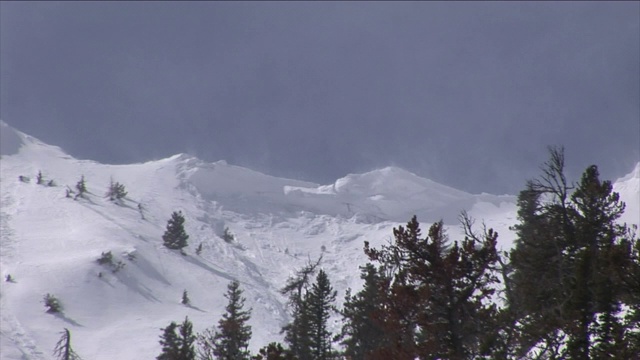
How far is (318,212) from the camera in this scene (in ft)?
371

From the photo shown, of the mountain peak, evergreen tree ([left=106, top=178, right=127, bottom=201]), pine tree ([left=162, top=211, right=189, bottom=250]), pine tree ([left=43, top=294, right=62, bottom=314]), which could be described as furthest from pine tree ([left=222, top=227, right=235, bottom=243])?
the mountain peak

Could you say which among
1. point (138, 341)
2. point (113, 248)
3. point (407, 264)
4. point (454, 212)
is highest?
point (454, 212)

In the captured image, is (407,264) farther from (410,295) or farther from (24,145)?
(24,145)

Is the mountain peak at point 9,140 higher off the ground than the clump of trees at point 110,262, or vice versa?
the mountain peak at point 9,140

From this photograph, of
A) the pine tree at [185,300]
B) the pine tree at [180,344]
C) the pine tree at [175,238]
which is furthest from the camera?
the pine tree at [175,238]

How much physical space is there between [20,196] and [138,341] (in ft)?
137

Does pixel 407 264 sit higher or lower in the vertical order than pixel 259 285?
higher

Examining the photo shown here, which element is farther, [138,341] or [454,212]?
[454,212]

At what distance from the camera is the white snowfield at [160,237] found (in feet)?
130

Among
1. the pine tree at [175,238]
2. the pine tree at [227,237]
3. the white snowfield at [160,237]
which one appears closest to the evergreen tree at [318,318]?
the white snowfield at [160,237]

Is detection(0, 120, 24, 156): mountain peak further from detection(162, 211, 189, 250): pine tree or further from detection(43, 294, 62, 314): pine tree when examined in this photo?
detection(43, 294, 62, 314): pine tree

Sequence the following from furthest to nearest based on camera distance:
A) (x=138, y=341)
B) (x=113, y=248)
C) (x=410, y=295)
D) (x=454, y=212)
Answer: (x=454, y=212) → (x=113, y=248) → (x=138, y=341) → (x=410, y=295)

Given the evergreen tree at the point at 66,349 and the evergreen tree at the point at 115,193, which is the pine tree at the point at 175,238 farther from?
the evergreen tree at the point at 66,349

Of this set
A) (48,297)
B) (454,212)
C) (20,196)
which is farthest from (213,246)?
(454,212)
